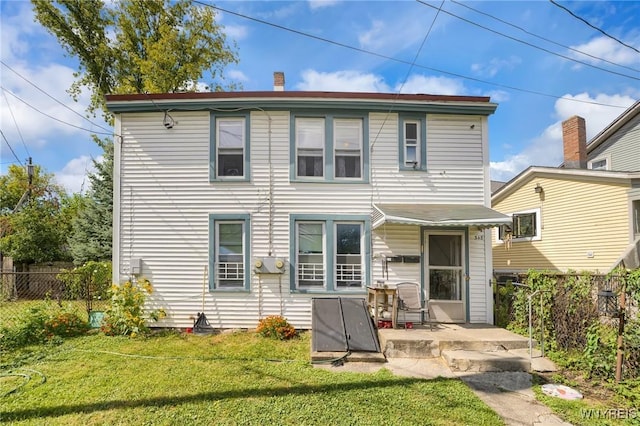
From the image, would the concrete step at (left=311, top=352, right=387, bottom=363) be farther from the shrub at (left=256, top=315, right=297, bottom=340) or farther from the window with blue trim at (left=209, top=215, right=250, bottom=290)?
the window with blue trim at (left=209, top=215, right=250, bottom=290)

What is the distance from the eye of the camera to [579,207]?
10.0m

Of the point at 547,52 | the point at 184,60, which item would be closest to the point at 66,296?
the point at 184,60

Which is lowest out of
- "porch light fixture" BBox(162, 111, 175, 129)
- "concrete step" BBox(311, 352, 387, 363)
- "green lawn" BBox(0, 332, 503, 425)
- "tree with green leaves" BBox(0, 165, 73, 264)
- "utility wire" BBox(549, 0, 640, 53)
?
"green lawn" BBox(0, 332, 503, 425)

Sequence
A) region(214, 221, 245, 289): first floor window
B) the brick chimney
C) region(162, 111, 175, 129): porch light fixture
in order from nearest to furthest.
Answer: region(214, 221, 245, 289): first floor window < region(162, 111, 175, 129): porch light fixture < the brick chimney

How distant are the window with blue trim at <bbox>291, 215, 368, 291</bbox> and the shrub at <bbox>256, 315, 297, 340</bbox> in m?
0.90

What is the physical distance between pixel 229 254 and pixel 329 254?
246cm

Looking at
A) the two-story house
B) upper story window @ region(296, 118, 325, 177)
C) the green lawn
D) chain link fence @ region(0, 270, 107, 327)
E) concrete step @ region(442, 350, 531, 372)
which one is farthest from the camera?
chain link fence @ region(0, 270, 107, 327)

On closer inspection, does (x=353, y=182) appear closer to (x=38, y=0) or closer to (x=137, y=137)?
(x=137, y=137)

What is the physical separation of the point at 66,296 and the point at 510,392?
12654mm

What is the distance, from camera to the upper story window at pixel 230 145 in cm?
773

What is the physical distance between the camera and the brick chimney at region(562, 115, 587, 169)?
478 inches

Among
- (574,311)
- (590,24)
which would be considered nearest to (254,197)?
(574,311)

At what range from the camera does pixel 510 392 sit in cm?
452

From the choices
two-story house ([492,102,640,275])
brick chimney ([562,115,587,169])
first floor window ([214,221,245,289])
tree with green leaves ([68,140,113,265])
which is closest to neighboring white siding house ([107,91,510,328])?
first floor window ([214,221,245,289])
